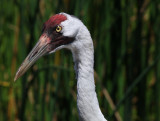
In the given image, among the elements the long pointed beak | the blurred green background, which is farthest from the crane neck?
the blurred green background

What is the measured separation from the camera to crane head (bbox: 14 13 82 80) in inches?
60.1

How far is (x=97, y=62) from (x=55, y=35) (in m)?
0.93

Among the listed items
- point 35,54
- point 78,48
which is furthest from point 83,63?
point 35,54

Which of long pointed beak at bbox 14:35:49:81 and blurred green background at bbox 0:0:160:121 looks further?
blurred green background at bbox 0:0:160:121

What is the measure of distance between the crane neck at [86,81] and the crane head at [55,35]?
4cm

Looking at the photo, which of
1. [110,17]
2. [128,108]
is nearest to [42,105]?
[128,108]

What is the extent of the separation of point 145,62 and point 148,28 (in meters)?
0.25

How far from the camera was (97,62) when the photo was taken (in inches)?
96.0

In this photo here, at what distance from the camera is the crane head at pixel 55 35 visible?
5.01 feet

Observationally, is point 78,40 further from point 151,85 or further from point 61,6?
point 151,85

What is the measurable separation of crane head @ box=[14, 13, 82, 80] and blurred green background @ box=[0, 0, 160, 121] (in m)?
0.60

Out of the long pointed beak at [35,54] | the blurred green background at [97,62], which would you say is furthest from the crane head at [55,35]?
the blurred green background at [97,62]

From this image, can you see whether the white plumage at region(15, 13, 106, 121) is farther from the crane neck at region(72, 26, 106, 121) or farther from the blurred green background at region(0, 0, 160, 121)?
the blurred green background at region(0, 0, 160, 121)

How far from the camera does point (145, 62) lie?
259 centimetres
